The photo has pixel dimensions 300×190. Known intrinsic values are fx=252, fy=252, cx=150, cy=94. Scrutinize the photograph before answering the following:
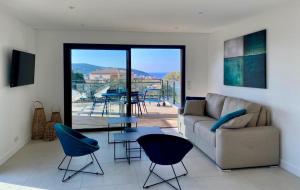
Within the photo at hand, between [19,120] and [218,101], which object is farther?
[218,101]

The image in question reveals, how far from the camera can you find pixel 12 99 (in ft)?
14.4

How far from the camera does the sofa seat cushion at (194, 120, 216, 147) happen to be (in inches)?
155

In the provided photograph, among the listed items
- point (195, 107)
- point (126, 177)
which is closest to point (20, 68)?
point (126, 177)

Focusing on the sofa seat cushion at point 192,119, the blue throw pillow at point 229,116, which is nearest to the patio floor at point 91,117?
the sofa seat cushion at point 192,119

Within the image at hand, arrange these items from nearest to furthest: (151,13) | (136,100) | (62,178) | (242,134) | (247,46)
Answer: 1. (62,178)
2. (242,134)
3. (151,13)
4. (247,46)
5. (136,100)

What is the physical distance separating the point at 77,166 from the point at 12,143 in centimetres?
144

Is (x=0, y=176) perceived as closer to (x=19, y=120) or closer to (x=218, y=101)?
(x=19, y=120)

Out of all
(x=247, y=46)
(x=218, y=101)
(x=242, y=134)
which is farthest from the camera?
(x=218, y=101)

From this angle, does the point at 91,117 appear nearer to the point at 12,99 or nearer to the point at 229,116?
the point at 12,99

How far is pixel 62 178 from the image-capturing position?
345 centimetres

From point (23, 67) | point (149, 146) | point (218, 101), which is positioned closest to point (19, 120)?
point (23, 67)

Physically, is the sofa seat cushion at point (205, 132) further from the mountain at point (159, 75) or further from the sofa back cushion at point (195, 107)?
the mountain at point (159, 75)

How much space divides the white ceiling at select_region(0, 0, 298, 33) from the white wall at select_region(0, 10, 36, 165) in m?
0.24

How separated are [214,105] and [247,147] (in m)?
1.61
